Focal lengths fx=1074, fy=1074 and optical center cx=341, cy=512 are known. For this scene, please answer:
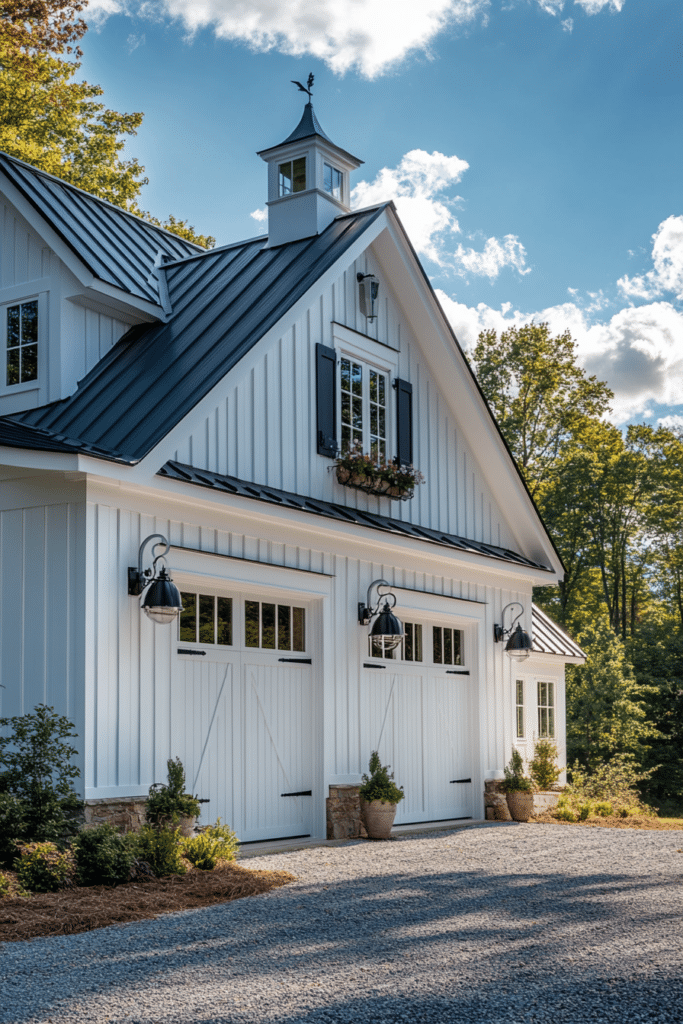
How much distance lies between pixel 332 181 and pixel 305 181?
52cm

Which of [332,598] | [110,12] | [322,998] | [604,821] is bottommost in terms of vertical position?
[604,821]

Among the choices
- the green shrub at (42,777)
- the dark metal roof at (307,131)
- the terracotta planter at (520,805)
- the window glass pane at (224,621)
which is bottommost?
the terracotta planter at (520,805)

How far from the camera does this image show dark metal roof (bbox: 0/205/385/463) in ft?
31.0

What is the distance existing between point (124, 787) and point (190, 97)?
8737 mm

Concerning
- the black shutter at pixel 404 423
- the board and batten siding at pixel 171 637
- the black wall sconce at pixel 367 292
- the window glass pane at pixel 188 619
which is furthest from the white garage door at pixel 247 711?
the black wall sconce at pixel 367 292

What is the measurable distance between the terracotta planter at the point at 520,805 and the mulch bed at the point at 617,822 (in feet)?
0.52

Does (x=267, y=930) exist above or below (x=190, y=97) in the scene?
below

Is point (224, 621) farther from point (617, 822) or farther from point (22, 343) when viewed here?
point (617, 822)

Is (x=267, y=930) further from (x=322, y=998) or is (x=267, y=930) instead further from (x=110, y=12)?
(x=110, y=12)

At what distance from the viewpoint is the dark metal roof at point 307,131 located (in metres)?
13.5

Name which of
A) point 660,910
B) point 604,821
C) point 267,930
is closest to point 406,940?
point 267,930

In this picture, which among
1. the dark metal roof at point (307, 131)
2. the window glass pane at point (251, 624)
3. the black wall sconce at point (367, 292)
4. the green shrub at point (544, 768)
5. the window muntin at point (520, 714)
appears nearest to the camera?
the window glass pane at point (251, 624)

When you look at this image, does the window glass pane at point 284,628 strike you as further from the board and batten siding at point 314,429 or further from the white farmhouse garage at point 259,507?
the board and batten siding at point 314,429

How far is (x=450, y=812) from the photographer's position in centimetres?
1340
